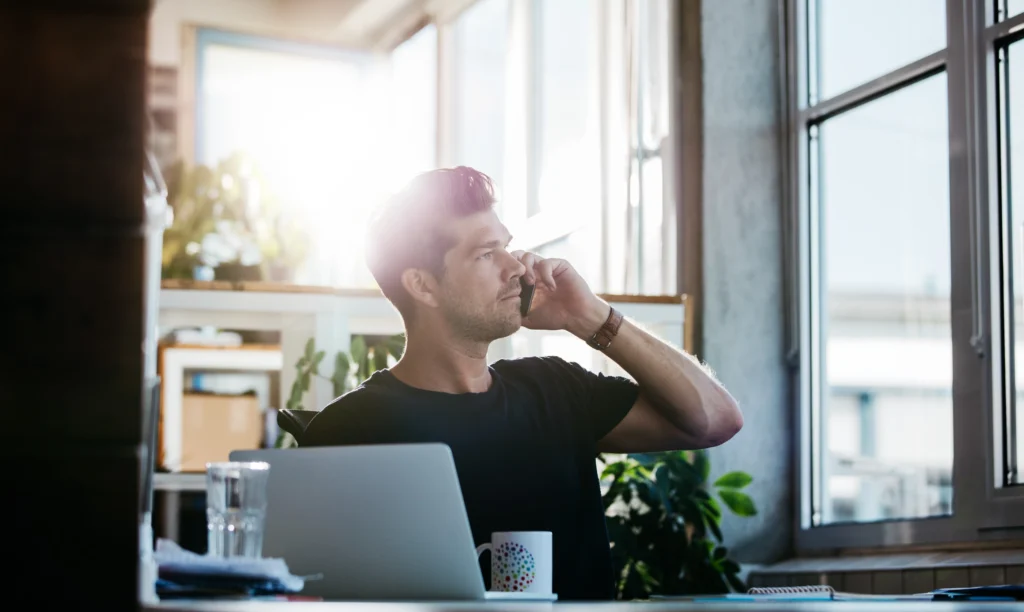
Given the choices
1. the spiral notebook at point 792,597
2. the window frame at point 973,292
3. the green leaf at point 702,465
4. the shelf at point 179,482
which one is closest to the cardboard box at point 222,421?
the shelf at point 179,482

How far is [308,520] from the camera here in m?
1.46

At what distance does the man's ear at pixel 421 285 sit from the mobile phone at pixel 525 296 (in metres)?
0.16

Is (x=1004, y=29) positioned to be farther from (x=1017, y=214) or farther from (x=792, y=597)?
(x=792, y=597)

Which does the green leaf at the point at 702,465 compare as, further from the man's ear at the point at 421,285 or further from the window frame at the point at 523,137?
the window frame at the point at 523,137

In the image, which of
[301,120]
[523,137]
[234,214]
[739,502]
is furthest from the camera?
[301,120]

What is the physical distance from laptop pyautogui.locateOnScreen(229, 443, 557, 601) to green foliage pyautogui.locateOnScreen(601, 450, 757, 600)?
209 centimetres

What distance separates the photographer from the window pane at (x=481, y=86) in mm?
6027

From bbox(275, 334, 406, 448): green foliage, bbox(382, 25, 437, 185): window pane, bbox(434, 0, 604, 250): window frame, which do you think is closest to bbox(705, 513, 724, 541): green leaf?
bbox(275, 334, 406, 448): green foliage

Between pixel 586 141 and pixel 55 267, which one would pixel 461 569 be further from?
pixel 586 141

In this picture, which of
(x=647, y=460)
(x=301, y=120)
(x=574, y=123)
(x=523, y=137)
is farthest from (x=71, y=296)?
(x=301, y=120)

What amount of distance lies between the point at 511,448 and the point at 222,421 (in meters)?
2.52

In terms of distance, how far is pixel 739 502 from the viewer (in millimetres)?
3650

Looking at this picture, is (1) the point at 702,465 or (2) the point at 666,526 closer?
(2) the point at 666,526

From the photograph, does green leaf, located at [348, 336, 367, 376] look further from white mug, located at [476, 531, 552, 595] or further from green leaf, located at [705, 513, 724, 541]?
white mug, located at [476, 531, 552, 595]
